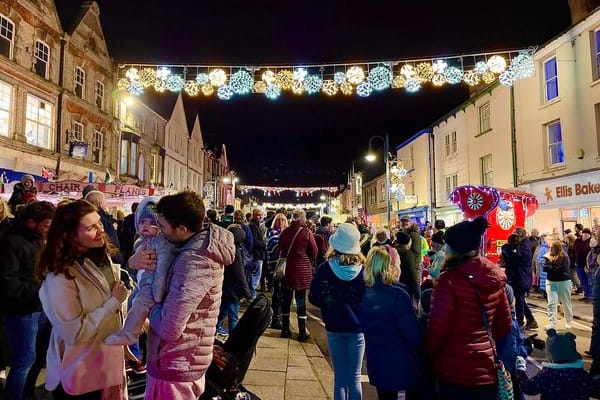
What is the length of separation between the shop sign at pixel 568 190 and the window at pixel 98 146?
20.8 metres

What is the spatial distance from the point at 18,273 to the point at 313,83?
10.1 m

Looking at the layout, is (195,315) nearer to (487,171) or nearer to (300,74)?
(300,74)

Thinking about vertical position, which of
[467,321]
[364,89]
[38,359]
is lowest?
[38,359]

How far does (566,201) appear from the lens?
14.6 metres

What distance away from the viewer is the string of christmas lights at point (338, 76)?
12.1 metres

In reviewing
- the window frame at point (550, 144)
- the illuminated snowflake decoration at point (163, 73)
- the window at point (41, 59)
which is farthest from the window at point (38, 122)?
the window frame at point (550, 144)

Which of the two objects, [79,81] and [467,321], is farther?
[79,81]

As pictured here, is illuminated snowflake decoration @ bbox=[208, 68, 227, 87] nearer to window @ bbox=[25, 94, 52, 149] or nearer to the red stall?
the red stall

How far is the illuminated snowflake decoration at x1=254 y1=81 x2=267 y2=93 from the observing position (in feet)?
41.9

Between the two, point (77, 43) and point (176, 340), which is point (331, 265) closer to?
point (176, 340)

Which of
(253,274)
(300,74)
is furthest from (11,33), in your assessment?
(253,274)

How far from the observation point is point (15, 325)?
3955 mm

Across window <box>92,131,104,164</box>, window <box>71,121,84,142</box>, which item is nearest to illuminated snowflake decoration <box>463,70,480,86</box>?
window <box>71,121,84,142</box>

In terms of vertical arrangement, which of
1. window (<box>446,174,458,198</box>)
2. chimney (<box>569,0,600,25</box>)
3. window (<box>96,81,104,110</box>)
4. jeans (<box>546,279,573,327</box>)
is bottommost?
jeans (<box>546,279,573,327</box>)
